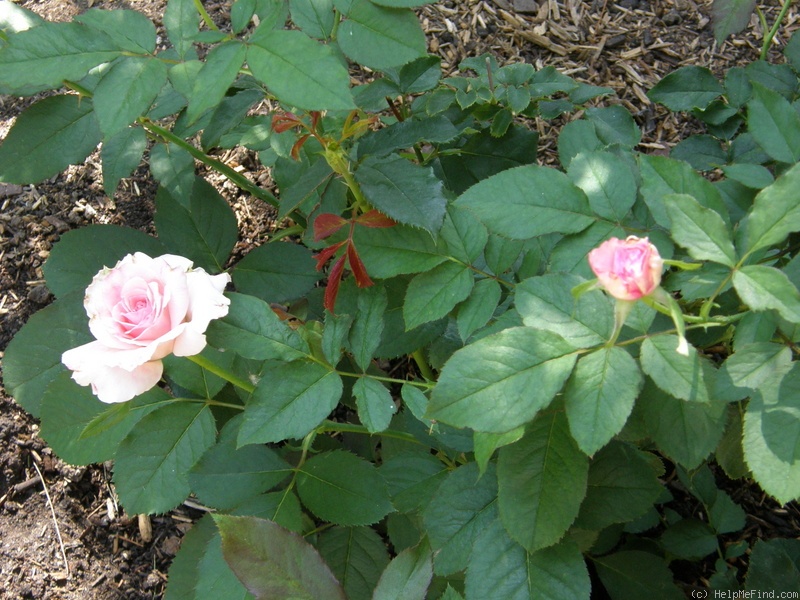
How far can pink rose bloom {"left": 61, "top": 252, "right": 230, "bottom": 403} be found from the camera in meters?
0.95

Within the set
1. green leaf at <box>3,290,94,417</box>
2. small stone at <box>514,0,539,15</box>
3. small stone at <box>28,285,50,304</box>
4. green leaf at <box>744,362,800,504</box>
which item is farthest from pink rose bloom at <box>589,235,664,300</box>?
small stone at <box>514,0,539,15</box>

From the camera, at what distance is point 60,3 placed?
7.39ft

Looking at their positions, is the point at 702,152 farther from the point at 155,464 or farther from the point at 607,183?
the point at 155,464

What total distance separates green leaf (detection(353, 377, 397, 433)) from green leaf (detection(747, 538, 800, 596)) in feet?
2.49

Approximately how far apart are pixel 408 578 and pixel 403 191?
66 centimetres

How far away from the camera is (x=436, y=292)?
3.89 feet

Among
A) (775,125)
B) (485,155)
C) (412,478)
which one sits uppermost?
(775,125)

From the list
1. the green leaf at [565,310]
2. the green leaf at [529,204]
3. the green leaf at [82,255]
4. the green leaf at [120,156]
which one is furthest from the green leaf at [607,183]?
the green leaf at [82,255]

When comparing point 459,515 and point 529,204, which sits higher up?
point 529,204

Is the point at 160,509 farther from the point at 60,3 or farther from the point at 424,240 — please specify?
the point at 60,3

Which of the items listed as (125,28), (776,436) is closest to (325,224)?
(125,28)

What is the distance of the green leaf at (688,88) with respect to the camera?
159cm

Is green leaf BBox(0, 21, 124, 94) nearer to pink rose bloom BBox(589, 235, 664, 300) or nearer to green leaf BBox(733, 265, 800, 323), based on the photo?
pink rose bloom BBox(589, 235, 664, 300)

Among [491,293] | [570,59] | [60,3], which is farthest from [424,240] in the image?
[60,3]
